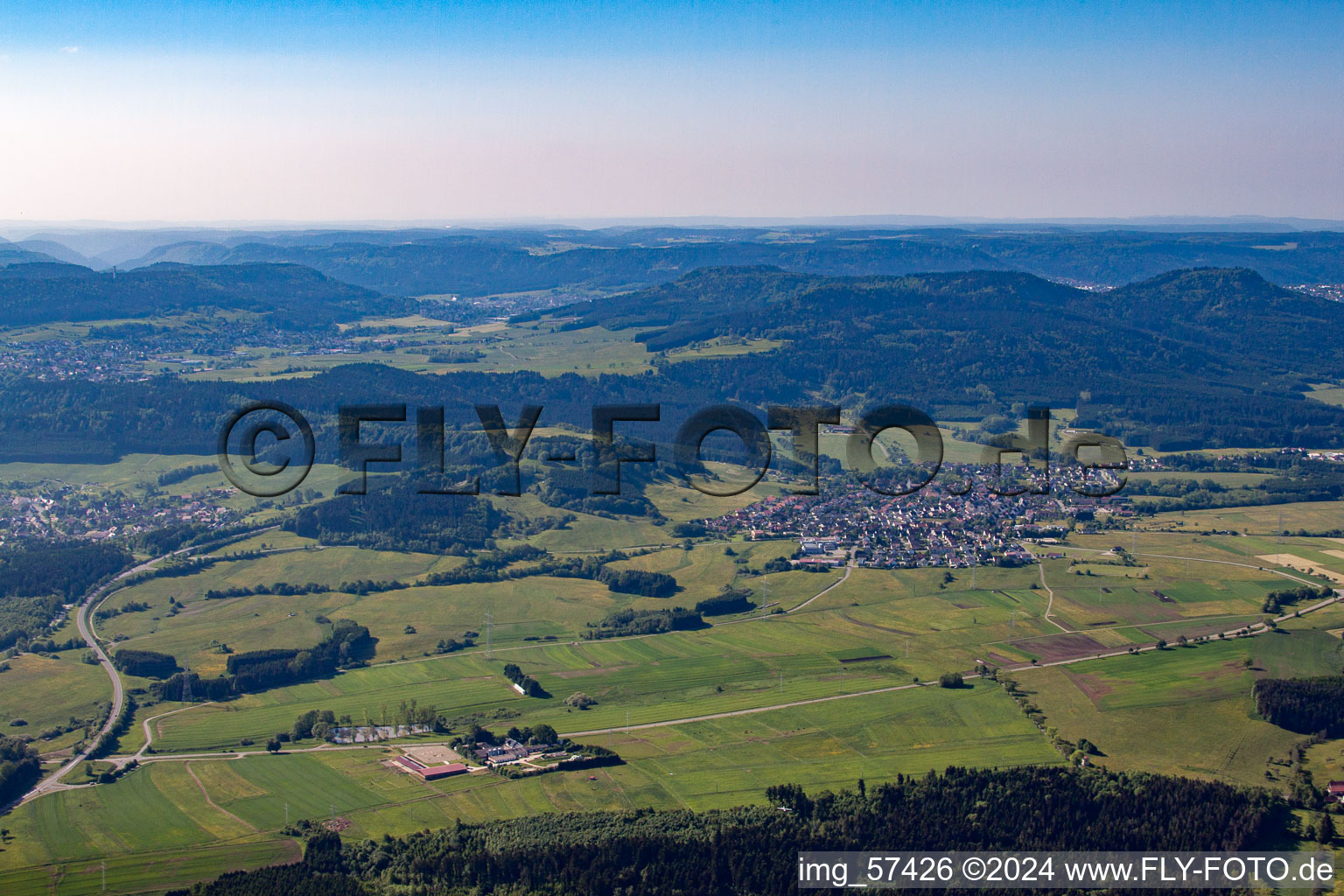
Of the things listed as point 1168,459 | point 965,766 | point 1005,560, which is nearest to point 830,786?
point 965,766

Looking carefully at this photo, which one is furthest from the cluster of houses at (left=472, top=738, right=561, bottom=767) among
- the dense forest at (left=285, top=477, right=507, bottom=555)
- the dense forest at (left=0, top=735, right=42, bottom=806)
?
the dense forest at (left=285, top=477, right=507, bottom=555)

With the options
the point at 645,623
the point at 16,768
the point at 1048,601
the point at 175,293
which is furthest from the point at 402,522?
the point at 175,293

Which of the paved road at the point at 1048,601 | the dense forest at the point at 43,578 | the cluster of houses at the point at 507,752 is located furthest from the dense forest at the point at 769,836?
the dense forest at the point at 43,578

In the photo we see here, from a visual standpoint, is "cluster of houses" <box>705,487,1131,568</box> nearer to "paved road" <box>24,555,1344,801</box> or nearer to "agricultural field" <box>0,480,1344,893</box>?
"agricultural field" <box>0,480,1344,893</box>

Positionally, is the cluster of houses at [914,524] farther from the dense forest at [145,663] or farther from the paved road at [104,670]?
the paved road at [104,670]

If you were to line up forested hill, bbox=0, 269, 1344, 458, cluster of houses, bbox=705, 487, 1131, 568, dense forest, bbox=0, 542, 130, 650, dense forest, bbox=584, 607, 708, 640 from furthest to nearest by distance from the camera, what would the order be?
forested hill, bbox=0, 269, 1344, 458, cluster of houses, bbox=705, 487, 1131, 568, dense forest, bbox=584, 607, 708, 640, dense forest, bbox=0, 542, 130, 650
